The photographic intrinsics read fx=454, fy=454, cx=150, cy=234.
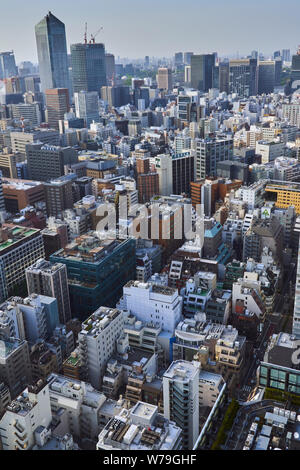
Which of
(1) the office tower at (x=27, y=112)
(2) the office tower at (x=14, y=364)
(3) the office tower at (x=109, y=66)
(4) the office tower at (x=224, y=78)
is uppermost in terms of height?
(3) the office tower at (x=109, y=66)

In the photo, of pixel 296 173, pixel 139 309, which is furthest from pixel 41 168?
pixel 139 309

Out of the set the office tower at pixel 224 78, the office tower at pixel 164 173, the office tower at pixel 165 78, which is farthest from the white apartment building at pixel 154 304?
the office tower at pixel 165 78

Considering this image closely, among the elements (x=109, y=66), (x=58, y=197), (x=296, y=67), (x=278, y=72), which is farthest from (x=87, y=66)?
(x=58, y=197)

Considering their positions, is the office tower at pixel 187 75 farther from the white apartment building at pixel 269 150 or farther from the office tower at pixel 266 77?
the white apartment building at pixel 269 150

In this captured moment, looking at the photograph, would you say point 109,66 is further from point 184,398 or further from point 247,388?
point 184,398

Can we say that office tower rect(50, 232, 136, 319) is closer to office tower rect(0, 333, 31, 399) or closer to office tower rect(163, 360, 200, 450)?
office tower rect(0, 333, 31, 399)

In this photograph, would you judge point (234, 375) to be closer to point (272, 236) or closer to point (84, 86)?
point (272, 236)
